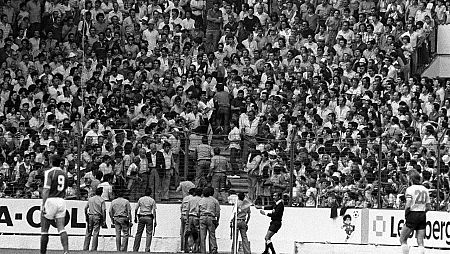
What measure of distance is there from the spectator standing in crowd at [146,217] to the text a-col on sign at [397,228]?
558 centimetres

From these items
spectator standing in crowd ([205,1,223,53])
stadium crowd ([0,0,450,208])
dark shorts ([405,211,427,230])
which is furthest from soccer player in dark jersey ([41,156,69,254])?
spectator standing in crowd ([205,1,223,53])

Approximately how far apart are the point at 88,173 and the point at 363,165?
23.7ft

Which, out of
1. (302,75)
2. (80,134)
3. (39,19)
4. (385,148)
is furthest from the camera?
(39,19)

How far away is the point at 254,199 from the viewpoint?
105ft

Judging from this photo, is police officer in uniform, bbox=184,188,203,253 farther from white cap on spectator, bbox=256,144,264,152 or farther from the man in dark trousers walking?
white cap on spectator, bbox=256,144,264,152

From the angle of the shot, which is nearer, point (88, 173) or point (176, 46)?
point (88, 173)

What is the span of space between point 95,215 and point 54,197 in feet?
27.7

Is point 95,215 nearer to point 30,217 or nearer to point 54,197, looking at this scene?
point 30,217

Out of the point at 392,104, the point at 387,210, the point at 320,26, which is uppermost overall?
the point at 320,26

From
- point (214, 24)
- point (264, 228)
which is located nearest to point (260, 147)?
point (264, 228)

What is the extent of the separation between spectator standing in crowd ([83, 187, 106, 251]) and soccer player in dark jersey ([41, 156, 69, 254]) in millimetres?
8004

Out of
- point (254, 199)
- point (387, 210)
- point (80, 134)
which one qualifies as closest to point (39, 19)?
point (80, 134)

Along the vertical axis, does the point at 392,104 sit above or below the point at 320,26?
below

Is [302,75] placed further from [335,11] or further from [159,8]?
[159,8]
